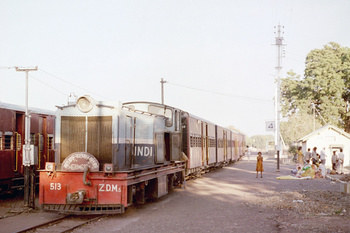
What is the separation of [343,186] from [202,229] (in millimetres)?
7728

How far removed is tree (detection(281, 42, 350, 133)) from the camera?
4106 centimetres

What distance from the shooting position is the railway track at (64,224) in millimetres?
7900

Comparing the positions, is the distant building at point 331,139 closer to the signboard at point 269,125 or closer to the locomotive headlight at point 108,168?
the signboard at point 269,125

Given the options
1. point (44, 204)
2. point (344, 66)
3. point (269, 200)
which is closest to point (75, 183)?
point (44, 204)

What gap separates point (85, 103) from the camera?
9.38 m

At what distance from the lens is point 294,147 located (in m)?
47.0

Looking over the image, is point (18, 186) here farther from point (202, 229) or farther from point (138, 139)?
point (202, 229)

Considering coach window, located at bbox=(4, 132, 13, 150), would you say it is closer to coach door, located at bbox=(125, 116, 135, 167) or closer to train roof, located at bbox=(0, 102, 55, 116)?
train roof, located at bbox=(0, 102, 55, 116)

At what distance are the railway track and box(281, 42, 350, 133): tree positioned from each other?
3727 centimetres

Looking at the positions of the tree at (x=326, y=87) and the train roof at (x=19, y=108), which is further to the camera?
the tree at (x=326, y=87)

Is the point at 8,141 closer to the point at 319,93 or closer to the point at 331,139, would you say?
the point at 331,139

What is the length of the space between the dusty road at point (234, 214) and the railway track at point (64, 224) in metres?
0.23

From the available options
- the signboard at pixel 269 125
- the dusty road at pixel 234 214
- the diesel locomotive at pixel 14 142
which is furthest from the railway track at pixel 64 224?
the signboard at pixel 269 125

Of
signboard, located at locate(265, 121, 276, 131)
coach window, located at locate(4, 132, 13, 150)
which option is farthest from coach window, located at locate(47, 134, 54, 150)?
signboard, located at locate(265, 121, 276, 131)
